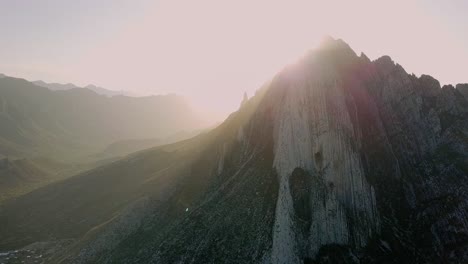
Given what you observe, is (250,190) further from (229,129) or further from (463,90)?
(463,90)

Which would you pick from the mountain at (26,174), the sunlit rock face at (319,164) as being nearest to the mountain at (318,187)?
the sunlit rock face at (319,164)

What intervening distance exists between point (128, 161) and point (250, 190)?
181ft

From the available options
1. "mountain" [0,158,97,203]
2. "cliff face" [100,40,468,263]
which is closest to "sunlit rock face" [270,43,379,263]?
"cliff face" [100,40,468,263]

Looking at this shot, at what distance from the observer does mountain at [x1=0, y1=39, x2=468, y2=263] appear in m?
43.8

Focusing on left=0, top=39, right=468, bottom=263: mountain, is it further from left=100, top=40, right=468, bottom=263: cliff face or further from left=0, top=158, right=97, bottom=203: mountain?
left=0, top=158, right=97, bottom=203: mountain

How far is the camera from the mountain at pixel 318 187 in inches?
1722

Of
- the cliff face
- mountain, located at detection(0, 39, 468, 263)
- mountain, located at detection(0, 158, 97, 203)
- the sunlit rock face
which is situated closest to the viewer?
the sunlit rock face

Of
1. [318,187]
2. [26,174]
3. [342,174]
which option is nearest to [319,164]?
[342,174]

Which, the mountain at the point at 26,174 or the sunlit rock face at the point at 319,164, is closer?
the sunlit rock face at the point at 319,164

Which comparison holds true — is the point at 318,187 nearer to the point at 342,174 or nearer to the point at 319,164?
the point at 319,164

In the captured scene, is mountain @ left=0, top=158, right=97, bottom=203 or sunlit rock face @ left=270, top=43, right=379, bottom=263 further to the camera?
mountain @ left=0, top=158, right=97, bottom=203

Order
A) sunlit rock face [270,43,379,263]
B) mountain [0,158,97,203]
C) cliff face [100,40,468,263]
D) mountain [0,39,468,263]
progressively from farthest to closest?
mountain [0,158,97,203] → mountain [0,39,468,263] → cliff face [100,40,468,263] → sunlit rock face [270,43,379,263]

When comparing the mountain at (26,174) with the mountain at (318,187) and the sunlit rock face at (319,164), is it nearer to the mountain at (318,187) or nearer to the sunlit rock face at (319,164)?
the mountain at (318,187)

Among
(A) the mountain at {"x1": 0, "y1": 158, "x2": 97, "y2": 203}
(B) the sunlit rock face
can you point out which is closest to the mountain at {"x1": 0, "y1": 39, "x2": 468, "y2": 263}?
(B) the sunlit rock face
